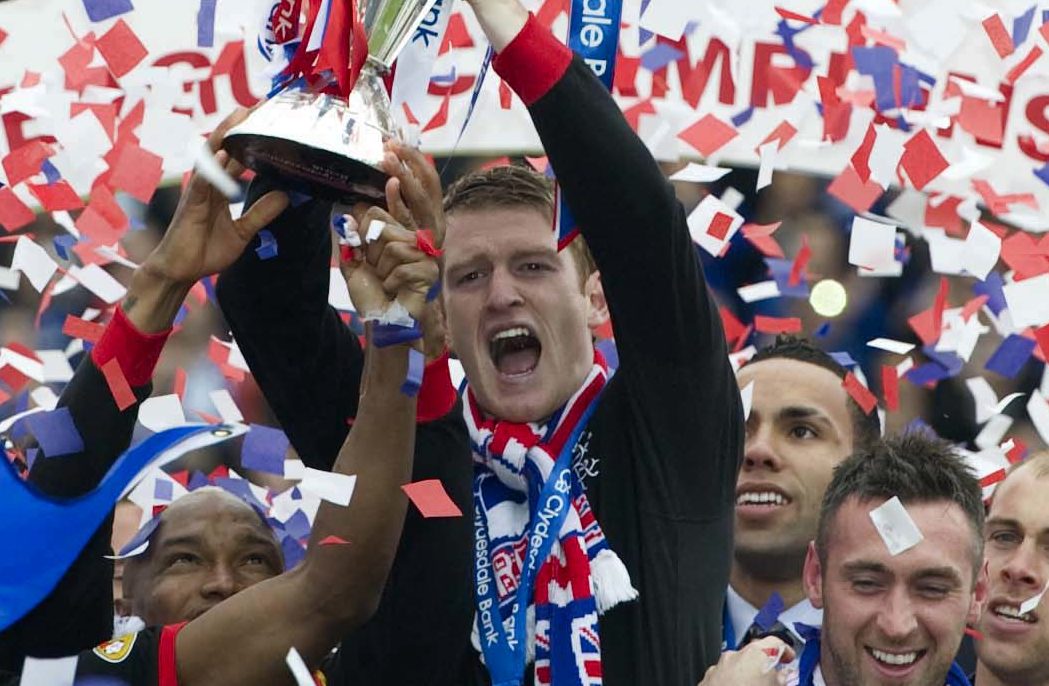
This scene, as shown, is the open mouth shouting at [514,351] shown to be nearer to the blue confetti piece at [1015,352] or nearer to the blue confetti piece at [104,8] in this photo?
the blue confetti piece at [104,8]

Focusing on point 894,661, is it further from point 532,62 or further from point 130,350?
point 130,350

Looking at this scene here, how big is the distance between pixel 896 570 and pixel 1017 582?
85 centimetres

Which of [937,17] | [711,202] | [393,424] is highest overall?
[937,17]

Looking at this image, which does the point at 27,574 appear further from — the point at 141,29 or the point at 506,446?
the point at 141,29

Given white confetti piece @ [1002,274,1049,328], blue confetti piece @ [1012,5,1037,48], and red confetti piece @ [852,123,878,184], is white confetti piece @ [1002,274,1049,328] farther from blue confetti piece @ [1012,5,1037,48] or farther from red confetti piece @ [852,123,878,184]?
blue confetti piece @ [1012,5,1037,48]

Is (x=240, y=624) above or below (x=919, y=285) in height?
below

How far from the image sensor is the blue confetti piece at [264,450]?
5.91 metres

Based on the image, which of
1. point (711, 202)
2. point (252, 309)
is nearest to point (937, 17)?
point (711, 202)

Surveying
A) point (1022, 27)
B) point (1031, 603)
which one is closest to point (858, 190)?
point (1022, 27)

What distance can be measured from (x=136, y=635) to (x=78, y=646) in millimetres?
411

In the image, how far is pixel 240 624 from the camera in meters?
3.84

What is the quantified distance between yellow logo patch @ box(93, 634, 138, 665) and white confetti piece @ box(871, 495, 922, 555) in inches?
65.4

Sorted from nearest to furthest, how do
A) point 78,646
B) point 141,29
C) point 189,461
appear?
point 78,646 → point 141,29 → point 189,461

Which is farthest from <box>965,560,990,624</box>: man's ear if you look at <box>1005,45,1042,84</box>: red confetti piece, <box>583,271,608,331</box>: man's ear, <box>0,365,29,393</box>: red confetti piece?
<box>0,365,29,393</box>: red confetti piece
